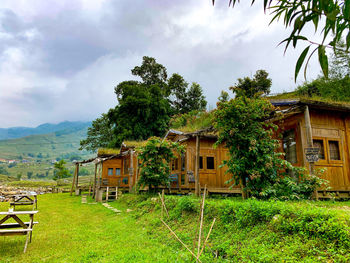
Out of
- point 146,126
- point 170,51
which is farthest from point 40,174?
point 146,126

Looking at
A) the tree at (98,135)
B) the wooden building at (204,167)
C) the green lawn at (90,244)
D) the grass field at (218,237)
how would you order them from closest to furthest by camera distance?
the grass field at (218,237) < the green lawn at (90,244) < the wooden building at (204,167) < the tree at (98,135)

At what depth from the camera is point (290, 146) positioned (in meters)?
9.63

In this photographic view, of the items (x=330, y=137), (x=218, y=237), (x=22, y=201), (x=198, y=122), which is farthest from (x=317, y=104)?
(x=22, y=201)

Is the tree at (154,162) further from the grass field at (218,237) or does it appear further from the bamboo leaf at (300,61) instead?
the bamboo leaf at (300,61)

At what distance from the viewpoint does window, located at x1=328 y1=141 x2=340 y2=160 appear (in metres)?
9.03

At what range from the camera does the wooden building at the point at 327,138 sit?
8.54m

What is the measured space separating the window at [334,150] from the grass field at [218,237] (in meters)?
3.91

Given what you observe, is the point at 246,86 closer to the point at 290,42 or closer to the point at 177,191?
the point at 177,191

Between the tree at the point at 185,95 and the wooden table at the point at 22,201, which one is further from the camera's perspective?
the tree at the point at 185,95

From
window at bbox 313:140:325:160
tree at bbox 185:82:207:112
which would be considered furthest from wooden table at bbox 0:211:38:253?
tree at bbox 185:82:207:112

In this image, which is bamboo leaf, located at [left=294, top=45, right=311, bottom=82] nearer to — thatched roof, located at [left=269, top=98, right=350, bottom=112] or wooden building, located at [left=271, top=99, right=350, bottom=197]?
thatched roof, located at [left=269, top=98, right=350, bottom=112]

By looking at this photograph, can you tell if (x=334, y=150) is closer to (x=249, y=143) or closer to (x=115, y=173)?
(x=249, y=143)

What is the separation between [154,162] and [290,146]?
253 inches

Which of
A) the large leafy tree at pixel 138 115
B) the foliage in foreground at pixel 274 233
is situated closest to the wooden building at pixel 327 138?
the foliage in foreground at pixel 274 233
